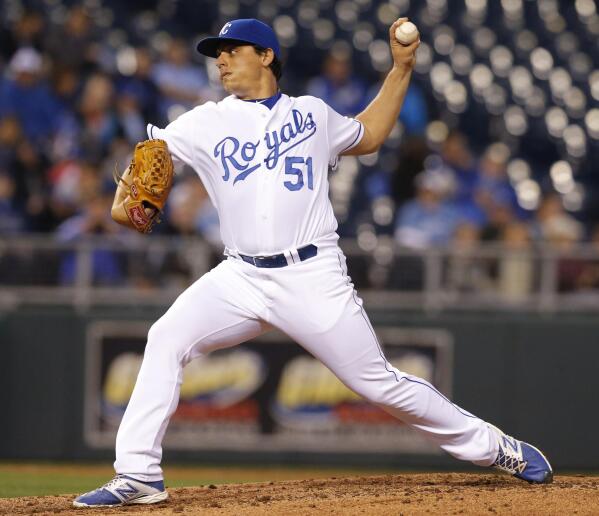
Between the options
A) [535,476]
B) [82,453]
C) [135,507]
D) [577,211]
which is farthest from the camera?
[577,211]

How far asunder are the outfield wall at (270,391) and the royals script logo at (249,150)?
13.9ft

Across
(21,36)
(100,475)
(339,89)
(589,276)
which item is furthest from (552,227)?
(21,36)

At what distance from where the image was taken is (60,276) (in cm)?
819

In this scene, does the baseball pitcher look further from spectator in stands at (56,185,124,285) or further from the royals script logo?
spectator in stands at (56,185,124,285)

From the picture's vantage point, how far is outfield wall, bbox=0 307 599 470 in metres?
8.50

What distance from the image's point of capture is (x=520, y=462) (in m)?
4.62

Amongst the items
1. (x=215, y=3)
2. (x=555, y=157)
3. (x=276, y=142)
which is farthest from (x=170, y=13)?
(x=276, y=142)

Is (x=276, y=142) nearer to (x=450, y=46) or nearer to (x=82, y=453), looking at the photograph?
(x=82, y=453)

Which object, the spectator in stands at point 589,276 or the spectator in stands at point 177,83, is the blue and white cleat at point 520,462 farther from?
the spectator in stands at point 177,83

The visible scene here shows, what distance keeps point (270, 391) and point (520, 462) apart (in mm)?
4084

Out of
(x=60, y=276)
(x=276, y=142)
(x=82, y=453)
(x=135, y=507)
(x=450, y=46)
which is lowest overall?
(x=82, y=453)

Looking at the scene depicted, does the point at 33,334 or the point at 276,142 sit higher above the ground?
the point at 276,142

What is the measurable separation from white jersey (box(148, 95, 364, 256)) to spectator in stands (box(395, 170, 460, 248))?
426cm

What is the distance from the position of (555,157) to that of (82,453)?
6089mm
